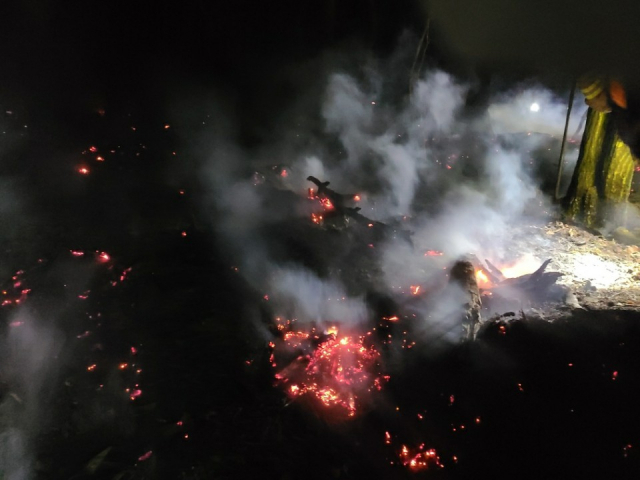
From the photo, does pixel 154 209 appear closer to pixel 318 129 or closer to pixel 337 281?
pixel 337 281

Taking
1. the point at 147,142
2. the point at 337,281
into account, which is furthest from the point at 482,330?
the point at 147,142

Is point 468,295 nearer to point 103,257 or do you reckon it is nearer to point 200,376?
point 200,376

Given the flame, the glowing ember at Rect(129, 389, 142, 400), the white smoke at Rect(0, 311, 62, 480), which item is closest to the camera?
the white smoke at Rect(0, 311, 62, 480)

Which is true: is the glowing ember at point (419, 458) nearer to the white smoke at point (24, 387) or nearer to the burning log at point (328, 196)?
the white smoke at point (24, 387)

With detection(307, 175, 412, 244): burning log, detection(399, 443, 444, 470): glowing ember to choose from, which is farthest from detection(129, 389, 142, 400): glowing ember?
detection(307, 175, 412, 244): burning log

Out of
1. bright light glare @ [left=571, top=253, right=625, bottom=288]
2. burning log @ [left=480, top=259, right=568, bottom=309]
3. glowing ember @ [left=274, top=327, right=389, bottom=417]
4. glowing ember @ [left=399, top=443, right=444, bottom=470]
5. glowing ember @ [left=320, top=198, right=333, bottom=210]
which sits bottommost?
glowing ember @ [left=399, top=443, right=444, bottom=470]

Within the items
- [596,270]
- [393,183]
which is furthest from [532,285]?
[393,183]

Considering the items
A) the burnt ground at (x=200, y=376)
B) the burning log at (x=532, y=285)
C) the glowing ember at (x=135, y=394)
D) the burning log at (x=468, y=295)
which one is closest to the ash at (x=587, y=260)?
the burnt ground at (x=200, y=376)

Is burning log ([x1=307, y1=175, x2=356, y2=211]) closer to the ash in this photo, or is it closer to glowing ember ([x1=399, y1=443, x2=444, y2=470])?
the ash
